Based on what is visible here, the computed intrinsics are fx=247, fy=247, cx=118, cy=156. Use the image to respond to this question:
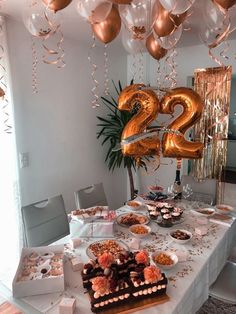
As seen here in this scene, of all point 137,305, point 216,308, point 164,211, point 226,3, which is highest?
point 226,3

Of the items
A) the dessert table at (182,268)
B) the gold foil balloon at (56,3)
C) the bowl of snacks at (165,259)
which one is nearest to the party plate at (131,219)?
the dessert table at (182,268)

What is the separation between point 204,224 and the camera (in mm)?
1843

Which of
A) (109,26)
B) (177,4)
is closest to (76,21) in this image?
(109,26)

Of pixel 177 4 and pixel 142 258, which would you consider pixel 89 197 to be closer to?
pixel 142 258

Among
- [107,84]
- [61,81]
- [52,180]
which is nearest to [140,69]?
[107,84]

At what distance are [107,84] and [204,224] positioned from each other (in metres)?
2.25

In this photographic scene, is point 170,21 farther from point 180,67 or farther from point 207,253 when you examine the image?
point 180,67

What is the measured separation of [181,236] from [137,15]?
129 cm

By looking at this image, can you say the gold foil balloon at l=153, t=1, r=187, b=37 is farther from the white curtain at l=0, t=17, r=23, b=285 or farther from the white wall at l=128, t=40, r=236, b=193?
the white wall at l=128, t=40, r=236, b=193

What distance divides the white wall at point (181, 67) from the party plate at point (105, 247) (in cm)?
154

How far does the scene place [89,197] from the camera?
2324mm

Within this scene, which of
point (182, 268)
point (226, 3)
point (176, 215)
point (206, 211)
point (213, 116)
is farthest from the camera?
point (213, 116)

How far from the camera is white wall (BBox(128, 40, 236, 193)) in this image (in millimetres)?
3008

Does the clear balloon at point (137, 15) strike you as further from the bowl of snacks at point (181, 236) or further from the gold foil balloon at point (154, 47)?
the bowl of snacks at point (181, 236)
